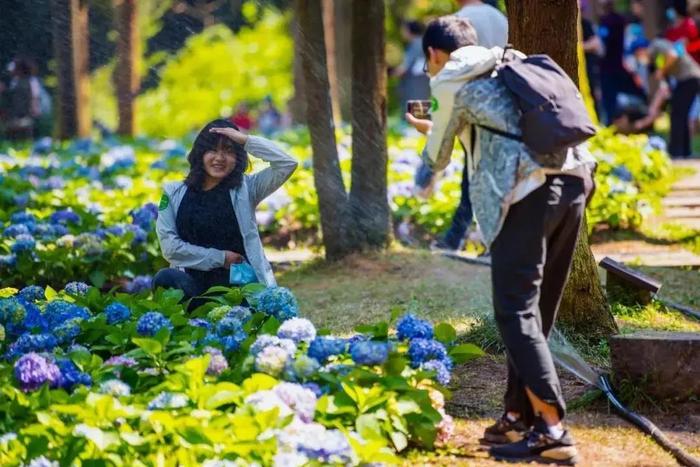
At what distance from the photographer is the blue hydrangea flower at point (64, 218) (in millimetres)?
8203

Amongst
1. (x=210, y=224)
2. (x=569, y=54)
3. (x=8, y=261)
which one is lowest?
(x=8, y=261)

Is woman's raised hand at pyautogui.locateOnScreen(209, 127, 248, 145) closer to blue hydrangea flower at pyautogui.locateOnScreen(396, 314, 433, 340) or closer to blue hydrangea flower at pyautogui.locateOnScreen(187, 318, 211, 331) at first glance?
blue hydrangea flower at pyautogui.locateOnScreen(187, 318, 211, 331)

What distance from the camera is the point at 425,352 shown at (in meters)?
4.39

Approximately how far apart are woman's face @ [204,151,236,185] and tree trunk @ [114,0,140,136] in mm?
10961

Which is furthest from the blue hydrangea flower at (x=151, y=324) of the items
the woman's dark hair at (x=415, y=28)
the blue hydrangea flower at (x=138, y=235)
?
the woman's dark hair at (x=415, y=28)

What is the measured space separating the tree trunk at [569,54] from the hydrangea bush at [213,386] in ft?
3.88

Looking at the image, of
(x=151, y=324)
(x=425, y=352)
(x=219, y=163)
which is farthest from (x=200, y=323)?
(x=219, y=163)

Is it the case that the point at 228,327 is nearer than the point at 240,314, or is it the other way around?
the point at 228,327

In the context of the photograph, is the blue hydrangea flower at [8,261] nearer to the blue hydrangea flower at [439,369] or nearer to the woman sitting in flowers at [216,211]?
the woman sitting in flowers at [216,211]

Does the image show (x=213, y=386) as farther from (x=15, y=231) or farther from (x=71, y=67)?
(x=71, y=67)

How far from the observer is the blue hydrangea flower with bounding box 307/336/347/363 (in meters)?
4.29

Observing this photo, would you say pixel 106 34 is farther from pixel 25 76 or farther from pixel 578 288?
pixel 578 288

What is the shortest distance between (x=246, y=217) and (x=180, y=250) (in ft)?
1.07

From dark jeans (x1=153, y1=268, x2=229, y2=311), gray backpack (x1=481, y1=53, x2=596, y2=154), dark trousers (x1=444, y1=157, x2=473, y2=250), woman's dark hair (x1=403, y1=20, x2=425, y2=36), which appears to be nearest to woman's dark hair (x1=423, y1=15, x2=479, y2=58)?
gray backpack (x1=481, y1=53, x2=596, y2=154)
